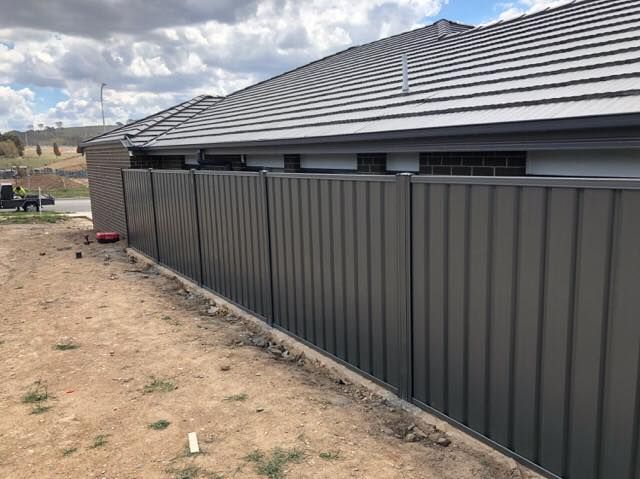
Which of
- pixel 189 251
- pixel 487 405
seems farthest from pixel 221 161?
pixel 487 405

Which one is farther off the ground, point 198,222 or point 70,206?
point 198,222

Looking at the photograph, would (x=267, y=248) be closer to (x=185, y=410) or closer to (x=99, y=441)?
(x=185, y=410)

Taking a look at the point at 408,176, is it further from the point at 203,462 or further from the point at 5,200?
the point at 5,200

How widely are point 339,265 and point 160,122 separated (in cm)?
1164

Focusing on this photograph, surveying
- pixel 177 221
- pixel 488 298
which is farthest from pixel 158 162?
pixel 488 298

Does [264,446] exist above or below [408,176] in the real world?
below

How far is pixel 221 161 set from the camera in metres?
10.5

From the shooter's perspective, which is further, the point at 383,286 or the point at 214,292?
the point at 214,292

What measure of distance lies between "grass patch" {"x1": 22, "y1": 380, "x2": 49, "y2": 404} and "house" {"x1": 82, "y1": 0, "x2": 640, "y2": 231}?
4.15 meters

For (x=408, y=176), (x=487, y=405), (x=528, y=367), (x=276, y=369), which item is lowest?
(x=276, y=369)

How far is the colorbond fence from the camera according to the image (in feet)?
9.68

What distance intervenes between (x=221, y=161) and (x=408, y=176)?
7015 millimetres

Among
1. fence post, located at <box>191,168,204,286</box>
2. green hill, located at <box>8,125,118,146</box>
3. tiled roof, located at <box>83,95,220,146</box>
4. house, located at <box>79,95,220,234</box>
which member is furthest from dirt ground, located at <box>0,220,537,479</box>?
green hill, located at <box>8,125,118,146</box>

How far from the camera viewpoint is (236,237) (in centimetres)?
747
